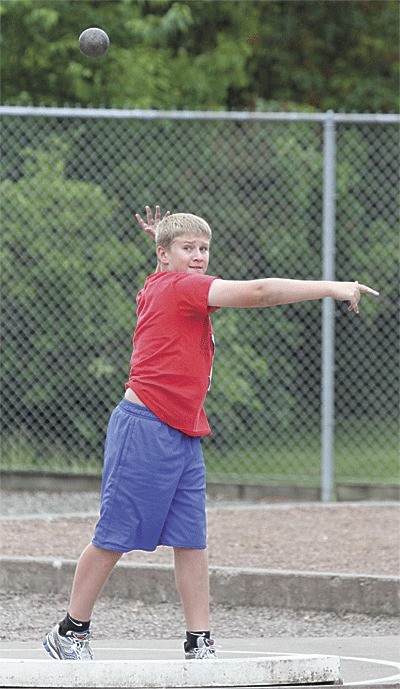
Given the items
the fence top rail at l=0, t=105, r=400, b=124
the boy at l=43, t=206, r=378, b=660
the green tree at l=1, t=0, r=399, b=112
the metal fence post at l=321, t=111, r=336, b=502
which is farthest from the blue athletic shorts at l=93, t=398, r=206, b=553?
the green tree at l=1, t=0, r=399, b=112

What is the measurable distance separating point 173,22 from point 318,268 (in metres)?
3.38

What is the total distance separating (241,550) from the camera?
25.3 feet

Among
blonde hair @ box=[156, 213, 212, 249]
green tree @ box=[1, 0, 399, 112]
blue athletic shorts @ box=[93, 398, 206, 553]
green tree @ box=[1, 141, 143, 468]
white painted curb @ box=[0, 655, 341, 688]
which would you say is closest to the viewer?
white painted curb @ box=[0, 655, 341, 688]

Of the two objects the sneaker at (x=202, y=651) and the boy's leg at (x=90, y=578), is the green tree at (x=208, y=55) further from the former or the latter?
the sneaker at (x=202, y=651)

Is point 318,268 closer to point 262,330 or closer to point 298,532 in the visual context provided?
point 262,330

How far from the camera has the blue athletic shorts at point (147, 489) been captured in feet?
15.5

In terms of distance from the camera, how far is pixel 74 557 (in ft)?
24.0

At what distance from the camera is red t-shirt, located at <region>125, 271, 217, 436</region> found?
4746 mm

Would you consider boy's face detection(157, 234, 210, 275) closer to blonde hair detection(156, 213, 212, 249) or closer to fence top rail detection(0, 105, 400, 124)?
blonde hair detection(156, 213, 212, 249)

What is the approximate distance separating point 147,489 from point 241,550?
3.12 metres

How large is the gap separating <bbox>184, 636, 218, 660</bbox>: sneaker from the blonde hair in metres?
1.43

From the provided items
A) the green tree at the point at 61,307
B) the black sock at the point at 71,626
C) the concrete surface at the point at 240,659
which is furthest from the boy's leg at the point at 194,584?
the green tree at the point at 61,307

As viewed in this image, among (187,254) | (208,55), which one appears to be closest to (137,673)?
(187,254)

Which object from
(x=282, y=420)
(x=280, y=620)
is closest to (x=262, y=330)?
(x=282, y=420)
